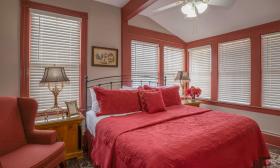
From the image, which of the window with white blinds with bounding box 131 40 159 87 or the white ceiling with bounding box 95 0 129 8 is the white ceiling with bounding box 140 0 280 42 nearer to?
the white ceiling with bounding box 95 0 129 8

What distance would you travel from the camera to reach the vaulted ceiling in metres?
2.85

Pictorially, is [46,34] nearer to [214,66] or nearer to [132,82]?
[132,82]

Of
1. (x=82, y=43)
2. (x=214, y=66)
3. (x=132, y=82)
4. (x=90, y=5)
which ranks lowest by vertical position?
(x=132, y=82)

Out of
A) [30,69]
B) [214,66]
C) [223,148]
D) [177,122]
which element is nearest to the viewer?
[223,148]

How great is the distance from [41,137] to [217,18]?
366 centimetres

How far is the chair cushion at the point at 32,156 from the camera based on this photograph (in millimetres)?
1423

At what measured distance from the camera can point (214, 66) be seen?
3.98 m

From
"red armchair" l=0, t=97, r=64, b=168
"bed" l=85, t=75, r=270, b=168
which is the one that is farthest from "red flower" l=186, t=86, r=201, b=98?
"red armchair" l=0, t=97, r=64, b=168

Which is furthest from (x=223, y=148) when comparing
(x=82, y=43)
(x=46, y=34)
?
(x=46, y=34)

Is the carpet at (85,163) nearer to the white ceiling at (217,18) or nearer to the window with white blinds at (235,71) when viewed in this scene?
the window with white blinds at (235,71)

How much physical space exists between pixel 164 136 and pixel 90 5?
8.70ft

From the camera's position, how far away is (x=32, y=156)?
5.04 feet

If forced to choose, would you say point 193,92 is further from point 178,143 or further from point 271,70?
point 178,143

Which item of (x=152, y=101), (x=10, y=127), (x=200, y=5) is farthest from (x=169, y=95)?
(x=10, y=127)
